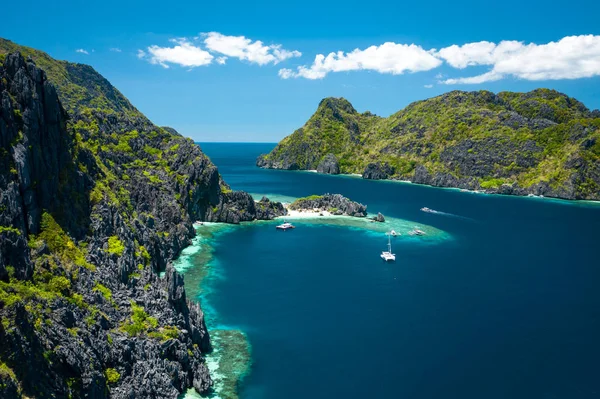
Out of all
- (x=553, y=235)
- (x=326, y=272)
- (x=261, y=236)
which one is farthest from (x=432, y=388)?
(x=553, y=235)

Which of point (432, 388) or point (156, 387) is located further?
point (432, 388)

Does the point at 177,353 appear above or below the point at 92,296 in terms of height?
below

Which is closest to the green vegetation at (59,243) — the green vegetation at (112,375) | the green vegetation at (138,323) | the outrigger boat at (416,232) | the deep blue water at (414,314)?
the green vegetation at (138,323)

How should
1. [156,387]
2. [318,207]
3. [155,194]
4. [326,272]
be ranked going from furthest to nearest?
1. [318,207]
2. [155,194]
3. [326,272]
4. [156,387]

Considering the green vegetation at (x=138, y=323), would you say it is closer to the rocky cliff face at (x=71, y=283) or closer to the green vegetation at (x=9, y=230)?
the rocky cliff face at (x=71, y=283)

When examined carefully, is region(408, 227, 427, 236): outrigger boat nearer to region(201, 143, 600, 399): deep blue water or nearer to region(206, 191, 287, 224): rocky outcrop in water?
region(201, 143, 600, 399): deep blue water

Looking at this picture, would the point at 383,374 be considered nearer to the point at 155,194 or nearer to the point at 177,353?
the point at 177,353

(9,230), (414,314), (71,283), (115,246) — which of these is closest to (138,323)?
(71,283)
